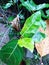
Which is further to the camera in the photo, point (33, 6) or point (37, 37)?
point (33, 6)

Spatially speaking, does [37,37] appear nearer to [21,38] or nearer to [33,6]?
[21,38]

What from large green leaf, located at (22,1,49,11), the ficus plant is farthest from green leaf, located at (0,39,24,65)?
large green leaf, located at (22,1,49,11)

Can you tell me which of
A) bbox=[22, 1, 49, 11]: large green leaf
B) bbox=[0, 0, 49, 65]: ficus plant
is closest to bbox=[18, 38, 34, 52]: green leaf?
bbox=[0, 0, 49, 65]: ficus plant

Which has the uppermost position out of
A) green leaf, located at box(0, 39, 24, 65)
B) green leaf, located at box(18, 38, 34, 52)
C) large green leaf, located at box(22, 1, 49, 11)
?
large green leaf, located at box(22, 1, 49, 11)

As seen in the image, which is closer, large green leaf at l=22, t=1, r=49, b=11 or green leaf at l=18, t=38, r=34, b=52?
green leaf at l=18, t=38, r=34, b=52

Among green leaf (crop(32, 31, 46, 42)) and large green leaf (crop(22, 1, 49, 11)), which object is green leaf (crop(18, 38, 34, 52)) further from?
large green leaf (crop(22, 1, 49, 11))

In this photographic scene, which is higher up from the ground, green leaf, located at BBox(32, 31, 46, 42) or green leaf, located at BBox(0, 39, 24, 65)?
green leaf, located at BBox(32, 31, 46, 42)

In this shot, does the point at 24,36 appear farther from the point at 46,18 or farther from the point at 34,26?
the point at 46,18

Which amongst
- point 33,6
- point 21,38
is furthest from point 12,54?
point 33,6

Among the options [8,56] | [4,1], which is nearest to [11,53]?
[8,56]
